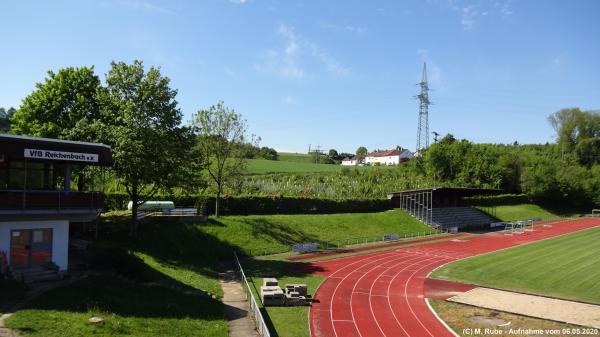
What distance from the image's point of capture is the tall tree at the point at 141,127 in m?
31.9

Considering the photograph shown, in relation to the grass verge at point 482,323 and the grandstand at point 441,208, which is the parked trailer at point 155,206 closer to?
the grass verge at point 482,323

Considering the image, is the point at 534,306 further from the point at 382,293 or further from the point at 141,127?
the point at 141,127

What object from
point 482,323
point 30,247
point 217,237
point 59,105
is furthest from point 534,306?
point 59,105

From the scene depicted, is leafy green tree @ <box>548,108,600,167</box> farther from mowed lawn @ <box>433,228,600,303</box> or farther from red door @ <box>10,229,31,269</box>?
red door @ <box>10,229,31,269</box>

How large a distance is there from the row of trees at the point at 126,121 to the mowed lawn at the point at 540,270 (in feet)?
72.3

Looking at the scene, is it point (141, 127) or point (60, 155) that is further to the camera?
point (141, 127)

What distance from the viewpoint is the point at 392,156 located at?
17125cm

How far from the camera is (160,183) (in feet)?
112

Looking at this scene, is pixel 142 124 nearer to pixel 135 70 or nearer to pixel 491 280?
pixel 135 70

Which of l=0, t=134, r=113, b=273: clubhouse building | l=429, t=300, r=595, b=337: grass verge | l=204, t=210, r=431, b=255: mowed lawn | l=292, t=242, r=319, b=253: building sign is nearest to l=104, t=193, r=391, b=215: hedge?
l=204, t=210, r=431, b=255: mowed lawn

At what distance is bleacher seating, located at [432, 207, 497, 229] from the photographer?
209ft

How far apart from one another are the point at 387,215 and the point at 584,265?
26.1 meters

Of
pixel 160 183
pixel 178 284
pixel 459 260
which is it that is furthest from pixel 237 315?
pixel 459 260

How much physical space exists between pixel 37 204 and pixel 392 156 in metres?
157
